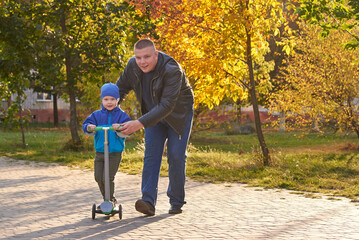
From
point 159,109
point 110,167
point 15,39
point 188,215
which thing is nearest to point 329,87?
point 15,39

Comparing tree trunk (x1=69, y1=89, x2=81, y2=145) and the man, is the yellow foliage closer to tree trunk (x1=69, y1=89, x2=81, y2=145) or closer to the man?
the man

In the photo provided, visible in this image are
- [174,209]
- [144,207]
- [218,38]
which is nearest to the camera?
[144,207]

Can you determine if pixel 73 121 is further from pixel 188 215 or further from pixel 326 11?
pixel 188 215

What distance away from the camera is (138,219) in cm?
605

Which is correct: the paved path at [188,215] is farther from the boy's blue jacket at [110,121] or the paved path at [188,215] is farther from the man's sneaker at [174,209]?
the boy's blue jacket at [110,121]

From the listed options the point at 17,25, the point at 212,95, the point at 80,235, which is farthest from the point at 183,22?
the point at 80,235

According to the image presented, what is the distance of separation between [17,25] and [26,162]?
3.59 meters

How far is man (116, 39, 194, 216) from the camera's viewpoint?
5.71 m

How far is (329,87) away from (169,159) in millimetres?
10528

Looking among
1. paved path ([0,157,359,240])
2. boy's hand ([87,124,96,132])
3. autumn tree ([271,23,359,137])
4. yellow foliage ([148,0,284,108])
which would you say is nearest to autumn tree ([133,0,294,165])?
yellow foliage ([148,0,284,108])

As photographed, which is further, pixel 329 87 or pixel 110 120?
pixel 329 87

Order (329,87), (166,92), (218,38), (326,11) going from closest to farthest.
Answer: (166,92) → (326,11) → (218,38) → (329,87)

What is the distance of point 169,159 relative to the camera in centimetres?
626

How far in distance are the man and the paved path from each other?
0.35 metres
